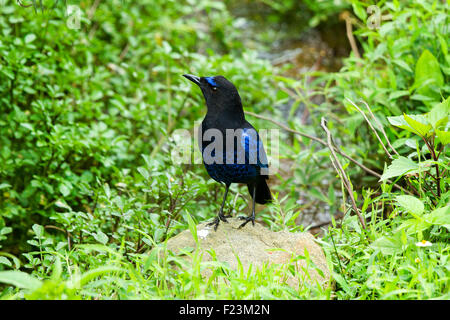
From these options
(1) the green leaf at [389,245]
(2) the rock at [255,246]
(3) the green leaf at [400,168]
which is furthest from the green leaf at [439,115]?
(2) the rock at [255,246]

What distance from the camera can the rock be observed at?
2.89 m

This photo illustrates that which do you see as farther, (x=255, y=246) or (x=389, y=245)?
(x=255, y=246)

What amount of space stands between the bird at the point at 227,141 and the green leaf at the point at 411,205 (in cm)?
101

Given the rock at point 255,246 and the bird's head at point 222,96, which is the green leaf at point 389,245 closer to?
the rock at point 255,246

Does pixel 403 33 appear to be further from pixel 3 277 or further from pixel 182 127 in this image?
pixel 3 277

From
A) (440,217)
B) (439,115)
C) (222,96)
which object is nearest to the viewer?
(440,217)

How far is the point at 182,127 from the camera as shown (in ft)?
16.8

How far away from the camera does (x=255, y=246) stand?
3.09m

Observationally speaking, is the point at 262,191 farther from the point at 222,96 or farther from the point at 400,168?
the point at 400,168

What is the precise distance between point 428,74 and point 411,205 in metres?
1.80

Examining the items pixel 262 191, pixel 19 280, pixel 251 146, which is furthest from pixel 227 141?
pixel 19 280

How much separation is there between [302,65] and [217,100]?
3931 mm

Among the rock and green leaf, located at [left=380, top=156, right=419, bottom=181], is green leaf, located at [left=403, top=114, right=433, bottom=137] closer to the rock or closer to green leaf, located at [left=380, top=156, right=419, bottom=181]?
green leaf, located at [left=380, top=156, right=419, bottom=181]
